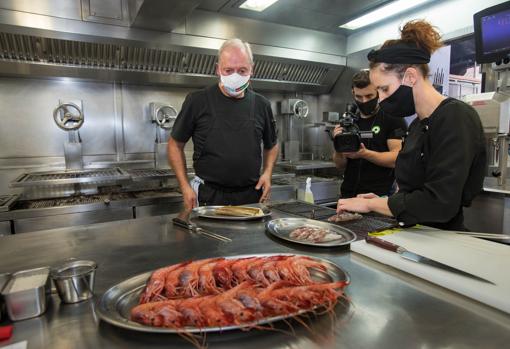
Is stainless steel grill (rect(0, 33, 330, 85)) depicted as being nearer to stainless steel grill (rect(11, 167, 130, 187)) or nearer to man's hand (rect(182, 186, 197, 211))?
stainless steel grill (rect(11, 167, 130, 187))

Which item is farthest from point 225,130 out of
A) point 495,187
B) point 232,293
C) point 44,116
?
point 44,116

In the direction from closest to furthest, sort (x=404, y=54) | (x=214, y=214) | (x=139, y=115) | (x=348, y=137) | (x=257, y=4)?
1. (x=404, y=54)
2. (x=214, y=214)
3. (x=348, y=137)
4. (x=257, y=4)
5. (x=139, y=115)

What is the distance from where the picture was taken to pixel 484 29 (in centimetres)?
296

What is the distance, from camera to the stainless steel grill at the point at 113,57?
3230mm

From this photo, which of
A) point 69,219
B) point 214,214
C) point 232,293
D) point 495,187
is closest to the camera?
point 232,293

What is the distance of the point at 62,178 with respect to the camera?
3125 mm

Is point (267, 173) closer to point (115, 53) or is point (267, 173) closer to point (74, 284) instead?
point (74, 284)

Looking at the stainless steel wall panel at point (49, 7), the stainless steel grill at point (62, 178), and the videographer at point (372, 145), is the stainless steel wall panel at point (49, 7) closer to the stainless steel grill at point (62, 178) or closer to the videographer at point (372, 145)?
the stainless steel grill at point (62, 178)

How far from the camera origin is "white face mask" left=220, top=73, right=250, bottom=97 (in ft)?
7.76

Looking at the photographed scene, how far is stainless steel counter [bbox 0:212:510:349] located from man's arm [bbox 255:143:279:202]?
1.15m

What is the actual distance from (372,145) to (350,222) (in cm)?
118

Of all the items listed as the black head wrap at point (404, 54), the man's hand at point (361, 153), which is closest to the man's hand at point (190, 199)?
the man's hand at point (361, 153)

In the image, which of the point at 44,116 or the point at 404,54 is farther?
the point at 44,116

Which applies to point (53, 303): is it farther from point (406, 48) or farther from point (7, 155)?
point (7, 155)
